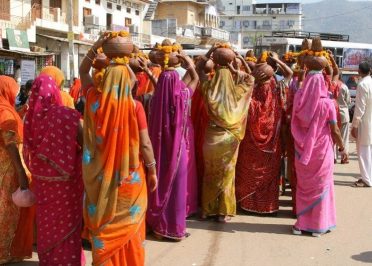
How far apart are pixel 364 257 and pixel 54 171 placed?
2.87m

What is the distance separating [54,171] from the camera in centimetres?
354

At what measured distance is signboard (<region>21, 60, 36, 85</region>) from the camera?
60.4 ft

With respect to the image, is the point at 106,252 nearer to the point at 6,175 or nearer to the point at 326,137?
the point at 6,175

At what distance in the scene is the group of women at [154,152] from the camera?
3.32 meters

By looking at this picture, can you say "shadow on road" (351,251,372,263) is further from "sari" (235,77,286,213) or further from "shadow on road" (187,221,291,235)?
"sari" (235,77,286,213)

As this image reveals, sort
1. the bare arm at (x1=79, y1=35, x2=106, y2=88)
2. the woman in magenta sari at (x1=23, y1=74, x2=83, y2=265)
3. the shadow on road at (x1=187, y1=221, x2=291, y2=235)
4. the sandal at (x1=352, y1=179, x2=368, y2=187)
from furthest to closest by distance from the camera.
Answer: the sandal at (x1=352, y1=179, x2=368, y2=187) < the shadow on road at (x1=187, y1=221, x2=291, y2=235) < the bare arm at (x1=79, y1=35, x2=106, y2=88) < the woman in magenta sari at (x1=23, y1=74, x2=83, y2=265)

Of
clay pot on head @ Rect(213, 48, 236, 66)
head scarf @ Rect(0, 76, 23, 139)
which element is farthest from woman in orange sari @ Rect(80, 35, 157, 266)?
clay pot on head @ Rect(213, 48, 236, 66)

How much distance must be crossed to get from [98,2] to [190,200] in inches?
1263

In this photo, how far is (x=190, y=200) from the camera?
217 inches

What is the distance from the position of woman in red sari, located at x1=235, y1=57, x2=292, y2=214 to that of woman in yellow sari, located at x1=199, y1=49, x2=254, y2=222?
240 millimetres

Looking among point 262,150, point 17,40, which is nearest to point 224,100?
point 262,150

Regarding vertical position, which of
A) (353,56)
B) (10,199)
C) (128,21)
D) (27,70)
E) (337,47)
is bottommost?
(10,199)

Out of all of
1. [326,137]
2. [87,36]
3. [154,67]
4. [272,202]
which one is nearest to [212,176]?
[272,202]

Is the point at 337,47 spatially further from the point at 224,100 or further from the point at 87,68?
the point at 87,68
